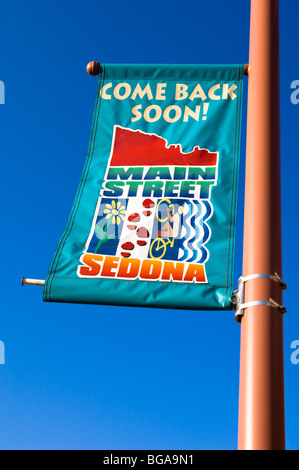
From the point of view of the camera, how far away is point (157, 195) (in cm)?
548

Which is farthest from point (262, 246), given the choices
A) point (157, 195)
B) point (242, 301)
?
point (157, 195)

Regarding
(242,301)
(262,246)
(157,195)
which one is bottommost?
(242,301)

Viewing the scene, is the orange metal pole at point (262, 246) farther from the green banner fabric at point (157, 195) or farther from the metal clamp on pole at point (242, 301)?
the green banner fabric at point (157, 195)

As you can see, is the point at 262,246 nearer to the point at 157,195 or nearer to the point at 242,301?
the point at 242,301

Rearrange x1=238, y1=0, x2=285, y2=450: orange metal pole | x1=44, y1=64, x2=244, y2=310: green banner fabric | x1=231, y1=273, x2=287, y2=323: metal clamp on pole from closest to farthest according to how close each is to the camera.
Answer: x1=238, y1=0, x2=285, y2=450: orange metal pole → x1=231, y1=273, x2=287, y2=323: metal clamp on pole → x1=44, y1=64, x2=244, y2=310: green banner fabric

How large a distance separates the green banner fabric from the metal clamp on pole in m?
0.10

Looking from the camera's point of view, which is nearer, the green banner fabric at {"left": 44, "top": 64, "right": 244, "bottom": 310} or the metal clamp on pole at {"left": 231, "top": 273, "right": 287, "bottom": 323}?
the metal clamp on pole at {"left": 231, "top": 273, "right": 287, "bottom": 323}

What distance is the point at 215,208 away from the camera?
5340mm

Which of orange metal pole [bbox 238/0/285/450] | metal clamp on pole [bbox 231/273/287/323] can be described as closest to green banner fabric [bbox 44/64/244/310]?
metal clamp on pole [bbox 231/273/287/323]

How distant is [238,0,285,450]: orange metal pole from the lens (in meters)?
4.16

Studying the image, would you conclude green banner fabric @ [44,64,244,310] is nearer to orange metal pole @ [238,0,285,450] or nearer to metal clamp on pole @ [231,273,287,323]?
metal clamp on pole @ [231,273,287,323]

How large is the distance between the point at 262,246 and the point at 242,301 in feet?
1.30

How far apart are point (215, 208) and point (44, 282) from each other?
54.9 inches
